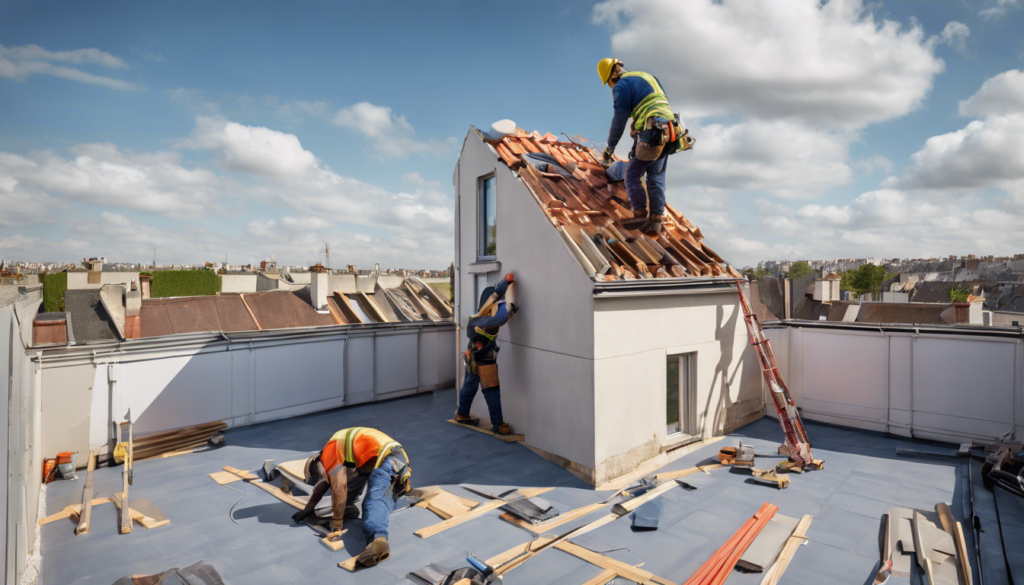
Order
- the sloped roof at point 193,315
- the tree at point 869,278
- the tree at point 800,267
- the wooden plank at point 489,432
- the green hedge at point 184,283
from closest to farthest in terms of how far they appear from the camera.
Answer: the wooden plank at point 489,432 < the sloped roof at point 193,315 < the green hedge at point 184,283 < the tree at point 869,278 < the tree at point 800,267

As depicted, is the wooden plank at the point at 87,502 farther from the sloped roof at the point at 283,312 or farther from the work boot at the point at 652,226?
the work boot at the point at 652,226

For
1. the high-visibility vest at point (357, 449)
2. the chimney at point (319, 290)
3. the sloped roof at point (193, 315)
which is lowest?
the high-visibility vest at point (357, 449)

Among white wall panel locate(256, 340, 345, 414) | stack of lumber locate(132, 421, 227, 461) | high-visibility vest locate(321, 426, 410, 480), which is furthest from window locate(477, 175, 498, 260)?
stack of lumber locate(132, 421, 227, 461)

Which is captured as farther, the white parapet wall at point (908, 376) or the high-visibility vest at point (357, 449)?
the white parapet wall at point (908, 376)

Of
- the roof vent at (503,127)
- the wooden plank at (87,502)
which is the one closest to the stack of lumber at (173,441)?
the wooden plank at (87,502)

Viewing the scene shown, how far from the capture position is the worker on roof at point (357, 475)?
5.79 m

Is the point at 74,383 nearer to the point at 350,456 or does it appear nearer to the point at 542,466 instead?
the point at 350,456

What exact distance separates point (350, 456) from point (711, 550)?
14.1 feet

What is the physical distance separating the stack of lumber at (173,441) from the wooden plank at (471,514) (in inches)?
221

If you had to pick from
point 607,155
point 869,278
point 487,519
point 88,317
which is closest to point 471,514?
point 487,519

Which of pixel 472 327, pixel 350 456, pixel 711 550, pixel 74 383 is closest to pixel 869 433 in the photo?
pixel 711 550

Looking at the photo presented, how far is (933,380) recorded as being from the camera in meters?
8.70

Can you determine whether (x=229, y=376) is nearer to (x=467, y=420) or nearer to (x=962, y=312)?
(x=467, y=420)

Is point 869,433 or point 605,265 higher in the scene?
point 605,265
